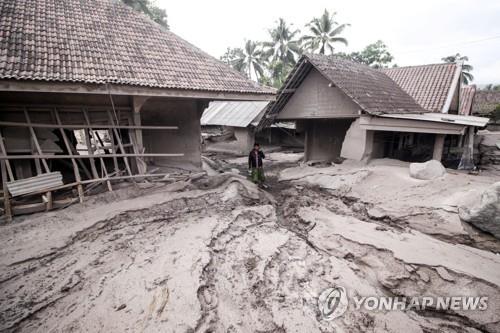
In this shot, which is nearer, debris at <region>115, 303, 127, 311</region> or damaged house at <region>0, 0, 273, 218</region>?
debris at <region>115, 303, 127, 311</region>

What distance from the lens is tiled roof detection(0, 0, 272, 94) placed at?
6281 mm

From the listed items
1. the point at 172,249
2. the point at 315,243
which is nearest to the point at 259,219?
the point at 315,243

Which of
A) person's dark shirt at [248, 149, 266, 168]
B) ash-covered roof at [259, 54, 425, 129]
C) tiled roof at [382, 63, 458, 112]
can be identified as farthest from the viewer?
tiled roof at [382, 63, 458, 112]

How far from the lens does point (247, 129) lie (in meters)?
18.6

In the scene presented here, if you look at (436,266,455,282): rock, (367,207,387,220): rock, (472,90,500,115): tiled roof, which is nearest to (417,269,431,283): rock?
(436,266,455,282): rock

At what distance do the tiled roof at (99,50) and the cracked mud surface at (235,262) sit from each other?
3203 mm

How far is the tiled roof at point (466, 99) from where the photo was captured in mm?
15641

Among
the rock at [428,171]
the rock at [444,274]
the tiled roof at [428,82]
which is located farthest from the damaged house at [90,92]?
the tiled roof at [428,82]

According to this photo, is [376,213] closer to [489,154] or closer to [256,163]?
[256,163]

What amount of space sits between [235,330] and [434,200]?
19.2 feet

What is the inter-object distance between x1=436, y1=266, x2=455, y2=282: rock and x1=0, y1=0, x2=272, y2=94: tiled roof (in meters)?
6.78

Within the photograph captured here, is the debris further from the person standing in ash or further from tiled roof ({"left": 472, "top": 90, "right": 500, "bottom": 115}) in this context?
tiled roof ({"left": 472, "top": 90, "right": 500, "bottom": 115})

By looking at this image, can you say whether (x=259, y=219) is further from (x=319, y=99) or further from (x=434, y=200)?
(x=319, y=99)

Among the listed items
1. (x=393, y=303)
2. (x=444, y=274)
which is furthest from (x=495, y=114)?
(x=393, y=303)
